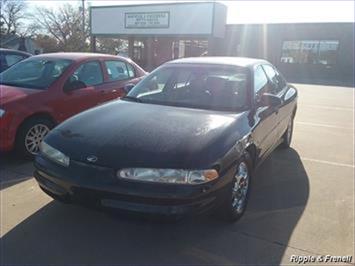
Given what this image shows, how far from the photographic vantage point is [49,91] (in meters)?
5.46

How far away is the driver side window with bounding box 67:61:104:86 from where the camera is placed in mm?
5961

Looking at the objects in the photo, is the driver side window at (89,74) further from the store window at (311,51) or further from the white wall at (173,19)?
the store window at (311,51)

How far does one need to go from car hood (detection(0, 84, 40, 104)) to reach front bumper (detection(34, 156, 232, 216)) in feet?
7.83

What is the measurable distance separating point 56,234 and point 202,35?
81.9ft

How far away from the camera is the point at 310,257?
3.07 metres

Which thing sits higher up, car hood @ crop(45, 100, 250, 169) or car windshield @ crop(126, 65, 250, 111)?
car windshield @ crop(126, 65, 250, 111)

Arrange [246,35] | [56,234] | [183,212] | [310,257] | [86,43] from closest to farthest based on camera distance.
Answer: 1. [183,212]
2. [310,257]
3. [56,234]
4. [246,35]
5. [86,43]

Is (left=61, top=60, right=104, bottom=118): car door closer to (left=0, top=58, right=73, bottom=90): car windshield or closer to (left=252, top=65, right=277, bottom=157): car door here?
(left=0, top=58, right=73, bottom=90): car windshield

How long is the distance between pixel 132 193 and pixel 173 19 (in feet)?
86.4

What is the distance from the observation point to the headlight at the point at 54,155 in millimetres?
3150

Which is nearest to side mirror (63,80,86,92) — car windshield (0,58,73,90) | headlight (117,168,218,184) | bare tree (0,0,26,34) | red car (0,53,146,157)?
red car (0,53,146,157)

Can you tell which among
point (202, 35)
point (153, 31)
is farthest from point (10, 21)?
point (202, 35)

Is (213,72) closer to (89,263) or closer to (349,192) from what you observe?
(349,192)

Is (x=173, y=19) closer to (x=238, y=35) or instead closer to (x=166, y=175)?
(x=238, y=35)
